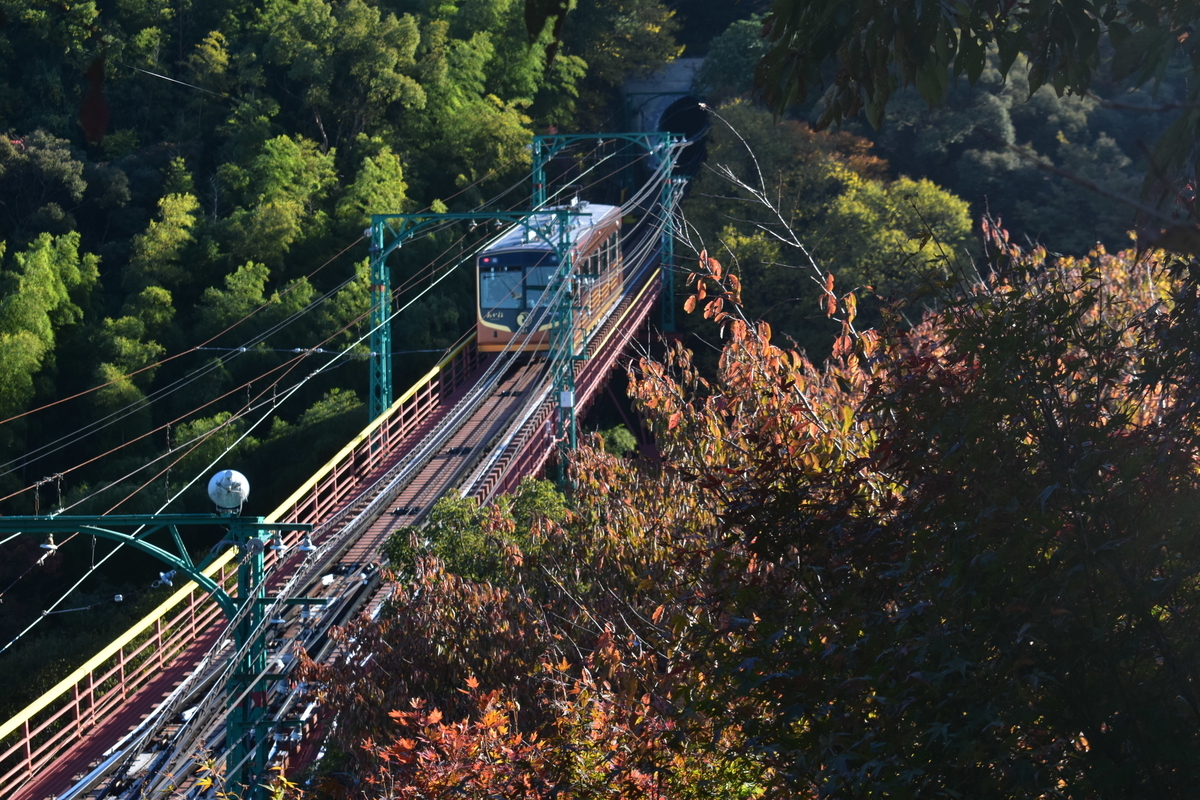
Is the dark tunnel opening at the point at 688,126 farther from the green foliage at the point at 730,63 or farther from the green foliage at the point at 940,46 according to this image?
the green foliage at the point at 940,46

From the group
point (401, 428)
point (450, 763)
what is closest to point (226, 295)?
point (401, 428)

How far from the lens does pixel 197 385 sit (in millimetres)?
31781

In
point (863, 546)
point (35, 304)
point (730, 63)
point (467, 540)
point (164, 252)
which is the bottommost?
point (35, 304)

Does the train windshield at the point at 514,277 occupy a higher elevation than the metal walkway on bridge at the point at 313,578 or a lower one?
higher

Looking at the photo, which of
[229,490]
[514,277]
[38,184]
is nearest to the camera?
[229,490]

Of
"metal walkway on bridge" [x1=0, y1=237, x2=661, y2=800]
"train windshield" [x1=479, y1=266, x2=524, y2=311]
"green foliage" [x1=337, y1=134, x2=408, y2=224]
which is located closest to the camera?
"metal walkway on bridge" [x1=0, y1=237, x2=661, y2=800]

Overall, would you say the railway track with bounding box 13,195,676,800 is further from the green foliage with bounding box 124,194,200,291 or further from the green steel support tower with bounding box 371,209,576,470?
the green foliage with bounding box 124,194,200,291

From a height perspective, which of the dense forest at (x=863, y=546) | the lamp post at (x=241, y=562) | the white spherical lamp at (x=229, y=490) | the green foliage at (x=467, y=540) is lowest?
the green foliage at (x=467, y=540)

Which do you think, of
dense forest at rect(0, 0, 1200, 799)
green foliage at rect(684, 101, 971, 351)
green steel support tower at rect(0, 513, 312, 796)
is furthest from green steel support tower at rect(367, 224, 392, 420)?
green steel support tower at rect(0, 513, 312, 796)

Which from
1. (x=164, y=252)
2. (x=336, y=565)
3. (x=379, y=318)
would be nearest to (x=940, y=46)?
(x=336, y=565)

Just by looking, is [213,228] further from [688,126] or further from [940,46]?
[940,46]

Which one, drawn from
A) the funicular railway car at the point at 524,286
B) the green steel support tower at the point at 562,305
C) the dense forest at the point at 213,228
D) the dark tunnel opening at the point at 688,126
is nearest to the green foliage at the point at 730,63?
the dark tunnel opening at the point at 688,126

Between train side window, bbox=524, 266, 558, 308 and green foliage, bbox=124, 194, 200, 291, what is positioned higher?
train side window, bbox=524, 266, 558, 308

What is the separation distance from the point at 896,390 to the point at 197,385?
29073 mm
